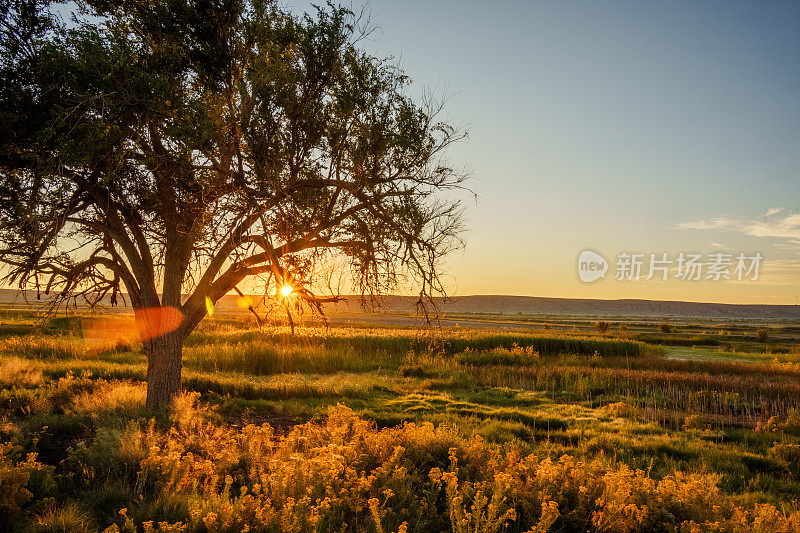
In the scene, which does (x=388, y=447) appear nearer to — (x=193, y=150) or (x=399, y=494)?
(x=399, y=494)

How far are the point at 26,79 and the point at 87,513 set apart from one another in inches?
296

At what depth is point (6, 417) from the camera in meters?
10.2

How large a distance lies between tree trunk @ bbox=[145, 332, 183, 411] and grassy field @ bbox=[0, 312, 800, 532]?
0.73m

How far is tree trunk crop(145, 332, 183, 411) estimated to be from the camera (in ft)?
35.8

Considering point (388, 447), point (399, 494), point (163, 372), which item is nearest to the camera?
point (399, 494)

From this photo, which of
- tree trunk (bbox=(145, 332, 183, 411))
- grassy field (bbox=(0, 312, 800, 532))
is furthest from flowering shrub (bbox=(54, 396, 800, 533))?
tree trunk (bbox=(145, 332, 183, 411))

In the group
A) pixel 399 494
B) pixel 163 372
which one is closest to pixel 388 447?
pixel 399 494

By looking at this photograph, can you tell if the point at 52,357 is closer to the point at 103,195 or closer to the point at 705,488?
the point at 103,195

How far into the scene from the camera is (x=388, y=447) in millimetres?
8648

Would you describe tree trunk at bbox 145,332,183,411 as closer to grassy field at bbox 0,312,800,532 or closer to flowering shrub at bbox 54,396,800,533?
grassy field at bbox 0,312,800,532

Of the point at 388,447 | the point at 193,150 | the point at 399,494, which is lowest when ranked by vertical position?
the point at 399,494

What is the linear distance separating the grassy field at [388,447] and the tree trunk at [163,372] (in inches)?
28.7

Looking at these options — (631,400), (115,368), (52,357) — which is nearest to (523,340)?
(631,400)

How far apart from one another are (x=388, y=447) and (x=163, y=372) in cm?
586
